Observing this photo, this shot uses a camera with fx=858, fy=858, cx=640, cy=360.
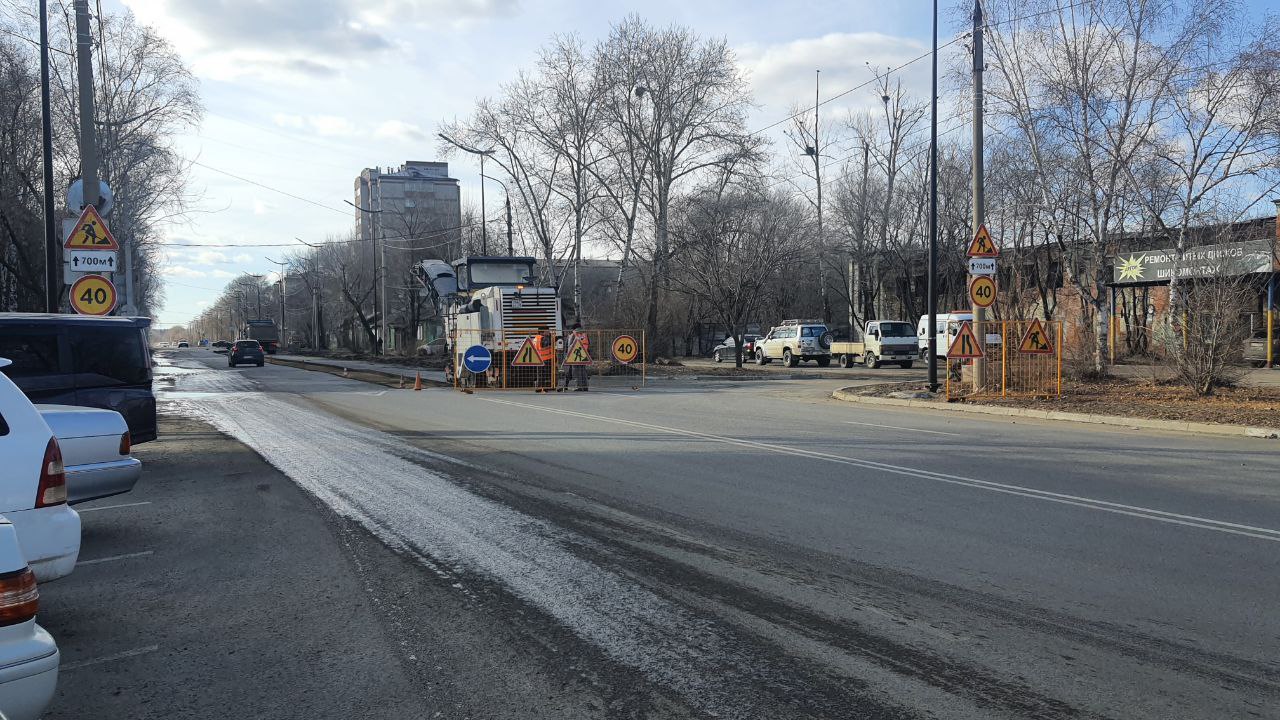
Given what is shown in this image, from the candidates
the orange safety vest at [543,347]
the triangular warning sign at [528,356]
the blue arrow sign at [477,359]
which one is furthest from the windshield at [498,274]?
the blue arrow sign at [477,359]

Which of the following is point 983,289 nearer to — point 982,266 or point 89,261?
point 982,266

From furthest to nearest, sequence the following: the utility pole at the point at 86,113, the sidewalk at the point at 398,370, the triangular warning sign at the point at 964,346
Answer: the sidewalk at the point at 398,370 < the triangular warning sign at the point at 964,346 < the utility pole at the point at 86,113

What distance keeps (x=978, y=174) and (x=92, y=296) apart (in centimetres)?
1715

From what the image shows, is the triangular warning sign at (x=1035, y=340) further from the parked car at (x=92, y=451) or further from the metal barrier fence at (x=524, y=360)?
the parked car at (x=92, y=451)

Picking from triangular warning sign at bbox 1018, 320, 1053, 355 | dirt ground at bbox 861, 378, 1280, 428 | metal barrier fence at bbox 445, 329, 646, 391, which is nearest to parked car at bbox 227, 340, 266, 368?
metal barrier fence at bbox 445, 329, 646, 391

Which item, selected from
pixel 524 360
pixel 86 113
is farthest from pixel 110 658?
pixel 524 360

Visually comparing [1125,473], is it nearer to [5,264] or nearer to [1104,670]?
[1104,670]

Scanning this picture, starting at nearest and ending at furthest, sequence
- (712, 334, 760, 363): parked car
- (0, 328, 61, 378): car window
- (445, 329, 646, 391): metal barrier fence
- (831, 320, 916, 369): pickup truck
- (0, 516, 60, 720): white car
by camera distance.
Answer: (0, 516, 60, 720): white car → (0, 328, 61, 378): car window → (445, 329, 646, 391): metal barrier fence → (831, 320, 916, 369): pickup truck → (712, 334, 760, 363): parked car

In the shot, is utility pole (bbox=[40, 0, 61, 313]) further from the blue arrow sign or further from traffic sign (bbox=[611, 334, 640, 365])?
traffic sign (bbox=[611, 334, 640, 365])

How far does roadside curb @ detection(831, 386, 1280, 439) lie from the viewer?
1297 cm

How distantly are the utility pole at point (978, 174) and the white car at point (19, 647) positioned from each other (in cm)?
1782

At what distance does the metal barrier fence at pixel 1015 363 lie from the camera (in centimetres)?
1812

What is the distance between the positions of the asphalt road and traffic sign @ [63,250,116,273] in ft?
15.5

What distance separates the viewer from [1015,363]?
19047 millimetres
